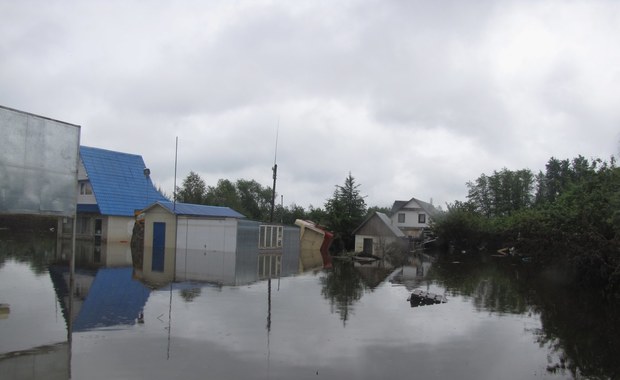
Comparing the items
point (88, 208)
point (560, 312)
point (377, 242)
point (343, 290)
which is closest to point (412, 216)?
point (377, 242)

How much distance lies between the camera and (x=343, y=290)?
17.5 m

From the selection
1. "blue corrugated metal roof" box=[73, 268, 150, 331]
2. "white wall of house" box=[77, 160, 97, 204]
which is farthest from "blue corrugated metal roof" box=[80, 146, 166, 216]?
"blue corrugated metal roof" box=[73, 268, 150, 331]

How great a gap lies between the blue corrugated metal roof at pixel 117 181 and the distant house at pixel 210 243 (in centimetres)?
592

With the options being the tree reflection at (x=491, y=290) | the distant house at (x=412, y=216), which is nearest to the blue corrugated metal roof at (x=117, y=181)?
the tree reflection at (x=491, y=290)

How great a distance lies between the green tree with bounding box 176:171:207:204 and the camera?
204 feet

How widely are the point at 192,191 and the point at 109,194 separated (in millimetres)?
24730

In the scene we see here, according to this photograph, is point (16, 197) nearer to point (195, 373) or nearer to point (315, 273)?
point (195, 373)

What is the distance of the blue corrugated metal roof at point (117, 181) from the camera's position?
38.9 metres

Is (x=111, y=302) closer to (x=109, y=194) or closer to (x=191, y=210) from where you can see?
(x=191, y=210)

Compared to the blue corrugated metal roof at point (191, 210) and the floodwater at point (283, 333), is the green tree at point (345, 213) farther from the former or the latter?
the floodwater at point (283, 333)

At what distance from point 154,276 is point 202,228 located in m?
13.9

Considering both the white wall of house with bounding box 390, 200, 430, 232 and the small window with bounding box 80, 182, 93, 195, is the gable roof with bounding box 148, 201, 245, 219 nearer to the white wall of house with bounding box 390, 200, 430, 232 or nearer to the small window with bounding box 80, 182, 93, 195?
the small window with bounding box 80, 182, 93, 195

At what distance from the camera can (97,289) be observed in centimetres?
1447

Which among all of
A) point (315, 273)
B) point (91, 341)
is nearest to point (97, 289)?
point (91, 341)
